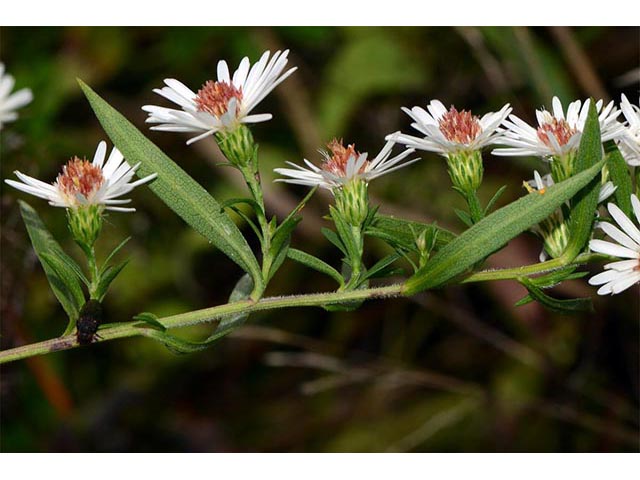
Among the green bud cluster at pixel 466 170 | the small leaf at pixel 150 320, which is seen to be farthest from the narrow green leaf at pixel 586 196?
Answer: the small leaf at pixel 150 320

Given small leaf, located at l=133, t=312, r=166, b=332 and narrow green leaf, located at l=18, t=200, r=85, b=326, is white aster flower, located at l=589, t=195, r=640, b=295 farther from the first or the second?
narrow green leaf, located at l=18, t=200, r=85, b=326

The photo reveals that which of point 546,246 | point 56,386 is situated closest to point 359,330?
point 56,386

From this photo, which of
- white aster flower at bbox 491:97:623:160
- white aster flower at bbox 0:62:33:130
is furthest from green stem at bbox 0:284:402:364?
Result: white aster flower at bbox 0:62:33:130

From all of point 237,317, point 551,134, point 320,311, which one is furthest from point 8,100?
point 320,311

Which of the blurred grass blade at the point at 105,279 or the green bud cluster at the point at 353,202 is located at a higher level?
the green bud cluster at the point at 353,202

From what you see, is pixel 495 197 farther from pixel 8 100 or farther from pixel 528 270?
pixel 8 100

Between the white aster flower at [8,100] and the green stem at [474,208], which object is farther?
the white aster flower at [8,100]

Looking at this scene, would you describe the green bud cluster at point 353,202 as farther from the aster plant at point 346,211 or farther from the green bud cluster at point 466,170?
the green bud cluster at point 466,170
